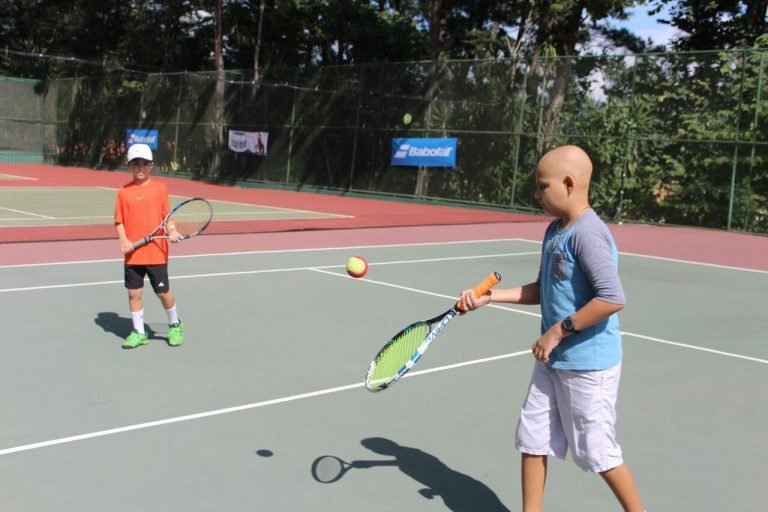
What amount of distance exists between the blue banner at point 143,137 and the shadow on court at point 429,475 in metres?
29.3

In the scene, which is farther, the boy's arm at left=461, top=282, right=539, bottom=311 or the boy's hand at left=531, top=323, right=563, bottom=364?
the boy's arm at left=461, top=282, right=539, bottom=311

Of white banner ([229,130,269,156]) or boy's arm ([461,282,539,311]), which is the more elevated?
white banner ([229,130,269,156])

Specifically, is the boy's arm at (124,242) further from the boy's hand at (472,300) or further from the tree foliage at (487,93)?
the tree foliage at (487,93)

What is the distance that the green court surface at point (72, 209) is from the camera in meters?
15.6

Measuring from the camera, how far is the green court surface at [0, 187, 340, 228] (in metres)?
15.6

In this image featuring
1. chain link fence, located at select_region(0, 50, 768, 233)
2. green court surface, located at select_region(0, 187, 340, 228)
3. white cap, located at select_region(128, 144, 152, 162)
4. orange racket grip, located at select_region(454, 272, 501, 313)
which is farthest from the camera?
chain link fence, located at select_region(0, 50, 768, 233)

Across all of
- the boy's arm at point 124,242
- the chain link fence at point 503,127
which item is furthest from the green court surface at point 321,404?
the chain link fence at point 503,127

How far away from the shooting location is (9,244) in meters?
11.4

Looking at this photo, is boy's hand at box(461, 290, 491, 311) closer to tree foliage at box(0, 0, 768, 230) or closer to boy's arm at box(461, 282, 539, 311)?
boy's arm at box(461, 282, 539, 311)

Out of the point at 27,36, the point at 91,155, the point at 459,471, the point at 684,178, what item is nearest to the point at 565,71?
the point at 684,178

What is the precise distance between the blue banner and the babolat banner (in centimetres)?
1196

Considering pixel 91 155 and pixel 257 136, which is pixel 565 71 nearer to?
pixel 257 136

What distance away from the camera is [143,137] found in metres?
32.7

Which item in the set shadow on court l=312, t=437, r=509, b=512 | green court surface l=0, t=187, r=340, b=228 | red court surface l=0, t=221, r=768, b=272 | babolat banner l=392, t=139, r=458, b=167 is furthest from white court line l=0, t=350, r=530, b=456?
babolat banner l=392, t=139, r=458, b=167
